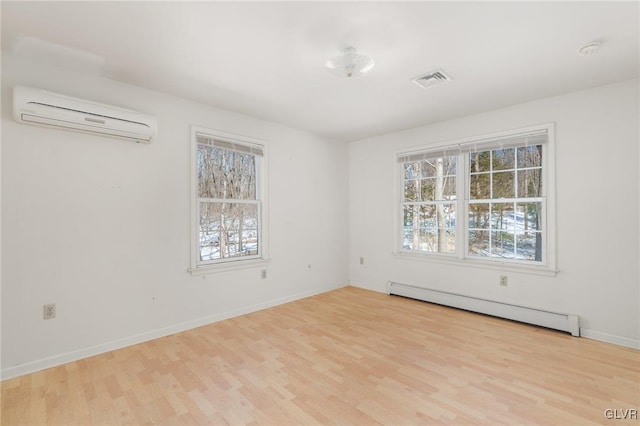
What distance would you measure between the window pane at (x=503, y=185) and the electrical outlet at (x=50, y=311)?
4698 mm

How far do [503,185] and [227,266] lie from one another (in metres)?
3.51

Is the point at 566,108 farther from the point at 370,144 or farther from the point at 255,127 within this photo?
the point at 255,127

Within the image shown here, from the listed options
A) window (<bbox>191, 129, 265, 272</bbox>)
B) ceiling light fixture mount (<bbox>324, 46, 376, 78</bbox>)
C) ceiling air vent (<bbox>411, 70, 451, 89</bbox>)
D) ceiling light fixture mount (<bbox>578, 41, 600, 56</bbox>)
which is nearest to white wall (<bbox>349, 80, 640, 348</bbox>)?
ceiling light fixture mount (<bbox>578, 41, 600, 56</bbox>)

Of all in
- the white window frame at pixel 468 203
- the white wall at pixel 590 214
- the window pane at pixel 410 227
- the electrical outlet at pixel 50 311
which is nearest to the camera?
the electrical outlet at pixel 50 311

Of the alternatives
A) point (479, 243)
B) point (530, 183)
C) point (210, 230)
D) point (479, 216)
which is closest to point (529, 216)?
point (530, 183)

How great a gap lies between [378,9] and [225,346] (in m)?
3.00

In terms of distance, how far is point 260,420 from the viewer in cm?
181

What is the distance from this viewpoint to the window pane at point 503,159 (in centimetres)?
364

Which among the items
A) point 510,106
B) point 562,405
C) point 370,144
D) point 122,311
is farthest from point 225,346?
point 510,106

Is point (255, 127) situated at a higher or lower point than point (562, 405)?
higher

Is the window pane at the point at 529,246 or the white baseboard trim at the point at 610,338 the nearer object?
the white baseboard trim at the point at 610,338

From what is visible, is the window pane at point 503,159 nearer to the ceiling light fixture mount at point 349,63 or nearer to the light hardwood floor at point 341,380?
the light hardwood floor at point 341,380

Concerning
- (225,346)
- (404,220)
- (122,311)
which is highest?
(404,220)

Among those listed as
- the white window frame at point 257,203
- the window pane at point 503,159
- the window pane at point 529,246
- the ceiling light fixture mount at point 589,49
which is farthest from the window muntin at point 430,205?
the white window frame at point 257,203
